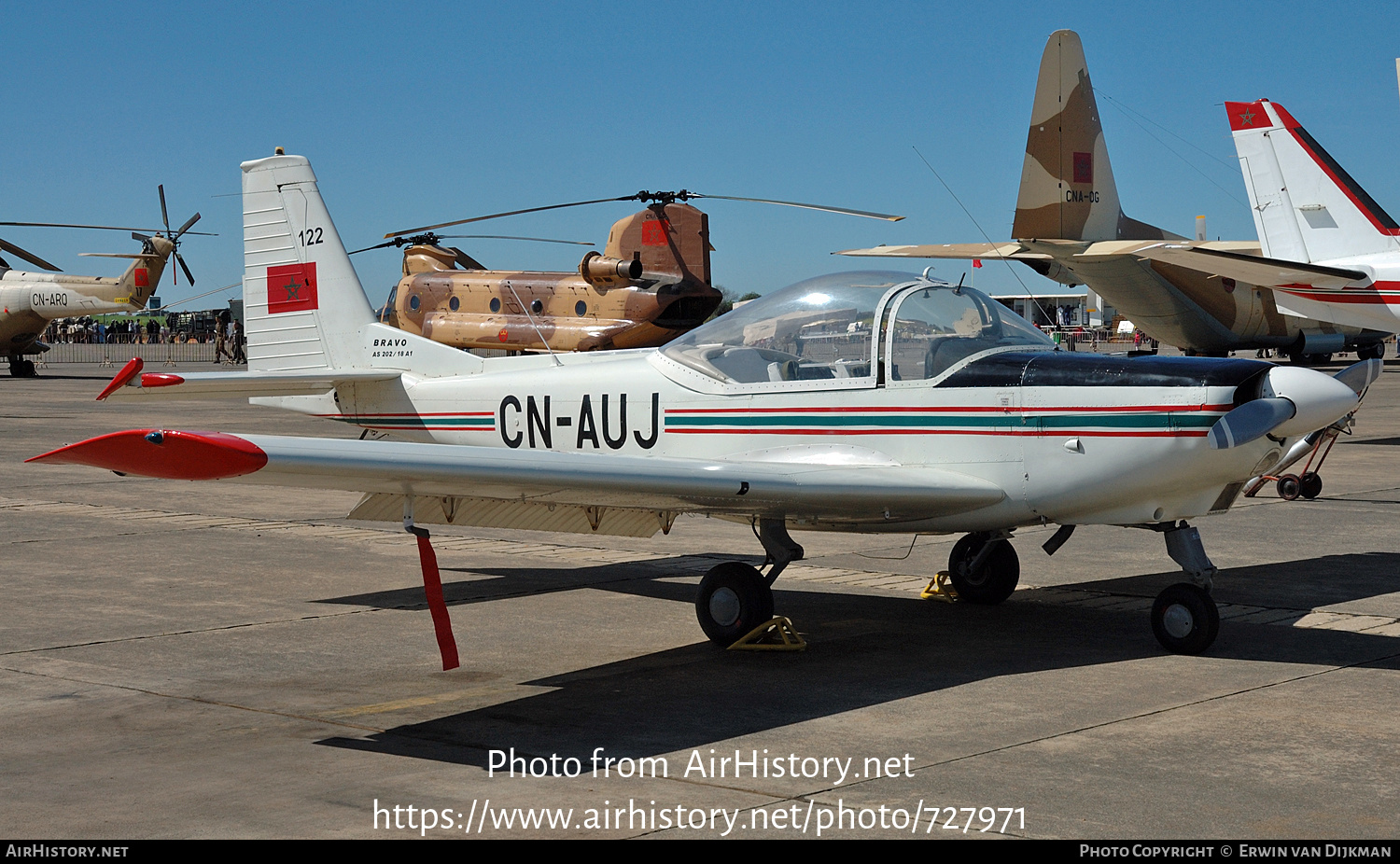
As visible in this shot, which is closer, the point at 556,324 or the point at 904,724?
the point at 904,724

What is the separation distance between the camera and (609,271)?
24578mm

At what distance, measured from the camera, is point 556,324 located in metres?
25.7

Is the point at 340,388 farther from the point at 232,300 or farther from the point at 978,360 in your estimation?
the point at 232,300

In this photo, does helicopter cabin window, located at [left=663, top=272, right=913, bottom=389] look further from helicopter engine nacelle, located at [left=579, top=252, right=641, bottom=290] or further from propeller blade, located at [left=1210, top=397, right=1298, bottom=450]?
helicopter engine nacelle, located at [left=579, top=252, right=641, bottom=290]

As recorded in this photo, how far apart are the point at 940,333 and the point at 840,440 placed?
2.56 ft

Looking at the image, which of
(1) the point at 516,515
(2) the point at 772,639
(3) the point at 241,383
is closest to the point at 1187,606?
(2) the point at 772,639

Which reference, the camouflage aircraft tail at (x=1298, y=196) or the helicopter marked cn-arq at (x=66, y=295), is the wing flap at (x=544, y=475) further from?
the helicopter marked cn-arq at (x=66, y=295)

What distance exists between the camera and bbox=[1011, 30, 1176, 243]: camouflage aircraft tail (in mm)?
23312

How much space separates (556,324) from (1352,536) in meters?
17.3

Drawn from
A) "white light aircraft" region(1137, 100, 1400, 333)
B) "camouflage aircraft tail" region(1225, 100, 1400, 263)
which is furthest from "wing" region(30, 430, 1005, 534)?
"camouflage aircraft tail" region(1225, 100, 1400, 263)

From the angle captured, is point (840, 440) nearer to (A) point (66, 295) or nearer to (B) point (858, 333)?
(B) point (858, 333)

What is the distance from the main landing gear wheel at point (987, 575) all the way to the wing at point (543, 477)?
1348mm

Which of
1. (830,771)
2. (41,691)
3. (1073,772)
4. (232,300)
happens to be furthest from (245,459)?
(232,300)

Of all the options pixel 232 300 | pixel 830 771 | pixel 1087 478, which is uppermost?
pixel 232 300
